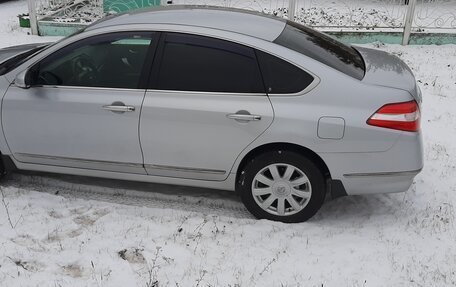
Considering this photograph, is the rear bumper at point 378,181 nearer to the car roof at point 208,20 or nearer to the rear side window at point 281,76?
the rear side window at point 281,76

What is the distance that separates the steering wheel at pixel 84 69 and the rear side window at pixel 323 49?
4.81ft

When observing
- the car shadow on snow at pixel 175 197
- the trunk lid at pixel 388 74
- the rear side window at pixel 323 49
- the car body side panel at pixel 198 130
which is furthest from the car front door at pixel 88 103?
the trunk lid at pixel 388 74

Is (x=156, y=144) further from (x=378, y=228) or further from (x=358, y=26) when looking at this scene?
Result: (x=358, y=26)

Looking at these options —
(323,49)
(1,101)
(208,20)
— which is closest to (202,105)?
(208,20)

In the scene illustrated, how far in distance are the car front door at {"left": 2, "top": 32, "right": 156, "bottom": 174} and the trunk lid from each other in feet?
5.69

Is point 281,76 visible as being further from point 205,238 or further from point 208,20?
point 205,238

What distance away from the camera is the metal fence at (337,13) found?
9.00m

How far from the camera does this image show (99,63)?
4.06 m

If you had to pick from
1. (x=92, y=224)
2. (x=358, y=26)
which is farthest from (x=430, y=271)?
(x=358, y=26)

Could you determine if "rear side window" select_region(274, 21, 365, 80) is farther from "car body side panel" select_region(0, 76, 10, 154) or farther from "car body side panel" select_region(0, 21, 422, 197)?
"car body side panel" select_region(0, 76, 10, 154)

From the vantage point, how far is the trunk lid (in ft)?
12.4

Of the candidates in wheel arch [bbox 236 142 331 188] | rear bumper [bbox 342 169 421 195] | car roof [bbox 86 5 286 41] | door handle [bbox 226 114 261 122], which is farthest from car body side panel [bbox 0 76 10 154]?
rear bumper [bbox 342 169 421 195]

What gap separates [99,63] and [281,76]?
1463mm

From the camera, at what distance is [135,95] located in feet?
12.8
